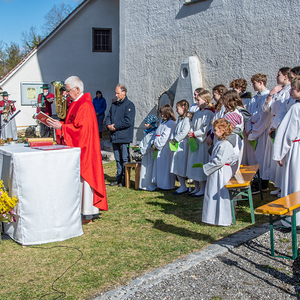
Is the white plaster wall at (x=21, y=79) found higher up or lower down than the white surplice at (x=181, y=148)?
higher up

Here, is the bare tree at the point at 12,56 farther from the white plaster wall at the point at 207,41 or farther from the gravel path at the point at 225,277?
the gravel path at the point at 225,277

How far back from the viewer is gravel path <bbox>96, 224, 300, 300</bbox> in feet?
10.9

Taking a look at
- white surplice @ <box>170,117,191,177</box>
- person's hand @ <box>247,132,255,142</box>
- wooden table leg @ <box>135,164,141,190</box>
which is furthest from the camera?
wooden table leg @ <box>135,164,141,190</box>

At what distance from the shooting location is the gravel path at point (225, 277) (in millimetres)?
3314

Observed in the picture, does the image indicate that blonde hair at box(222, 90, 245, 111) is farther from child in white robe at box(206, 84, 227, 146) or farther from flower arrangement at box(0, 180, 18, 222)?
flower arrangement at box(0, 180, 18, 222)

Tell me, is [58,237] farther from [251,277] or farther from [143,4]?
[143,4]

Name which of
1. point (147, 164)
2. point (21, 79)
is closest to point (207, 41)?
point (147, 164)

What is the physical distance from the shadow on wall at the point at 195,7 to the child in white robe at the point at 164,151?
11.0 ft

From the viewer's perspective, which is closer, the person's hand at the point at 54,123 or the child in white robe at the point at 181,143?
the person's hand at the point at 54,123

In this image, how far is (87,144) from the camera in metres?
5.29

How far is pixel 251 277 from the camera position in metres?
3.63

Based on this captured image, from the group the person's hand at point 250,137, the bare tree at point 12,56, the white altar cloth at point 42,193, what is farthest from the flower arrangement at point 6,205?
the bare tree at point 12,56

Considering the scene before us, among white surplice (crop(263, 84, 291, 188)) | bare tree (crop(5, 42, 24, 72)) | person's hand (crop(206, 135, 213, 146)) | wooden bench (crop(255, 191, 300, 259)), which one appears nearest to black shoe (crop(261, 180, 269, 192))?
white surplice (crop(263, 84, 291, 188))

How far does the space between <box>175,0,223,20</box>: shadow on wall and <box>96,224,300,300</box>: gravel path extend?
6.62 m
